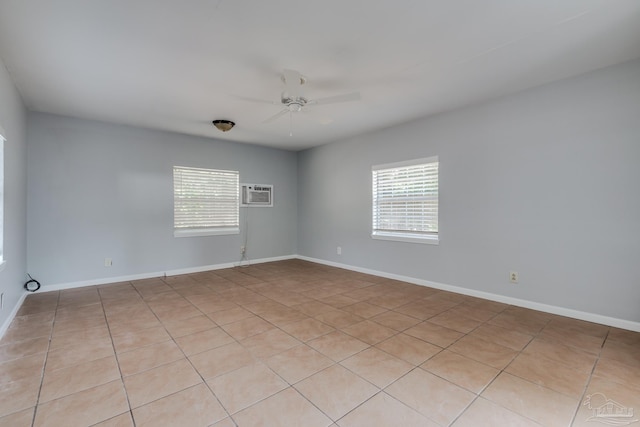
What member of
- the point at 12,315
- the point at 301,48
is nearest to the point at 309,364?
the point at 301,48

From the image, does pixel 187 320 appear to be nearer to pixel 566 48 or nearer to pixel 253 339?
pixel 253 339

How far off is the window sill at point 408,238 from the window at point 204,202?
2.78 metres

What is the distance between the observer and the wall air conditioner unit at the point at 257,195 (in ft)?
19.0

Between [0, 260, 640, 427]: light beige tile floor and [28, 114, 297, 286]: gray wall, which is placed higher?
[28, 114, 297, 286]: gray wall

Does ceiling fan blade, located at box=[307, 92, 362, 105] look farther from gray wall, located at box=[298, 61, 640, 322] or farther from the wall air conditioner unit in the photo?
the wall air conditioner unit

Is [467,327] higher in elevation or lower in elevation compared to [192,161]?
lower

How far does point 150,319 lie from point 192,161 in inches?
118

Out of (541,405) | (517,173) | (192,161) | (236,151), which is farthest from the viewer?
(236,151)

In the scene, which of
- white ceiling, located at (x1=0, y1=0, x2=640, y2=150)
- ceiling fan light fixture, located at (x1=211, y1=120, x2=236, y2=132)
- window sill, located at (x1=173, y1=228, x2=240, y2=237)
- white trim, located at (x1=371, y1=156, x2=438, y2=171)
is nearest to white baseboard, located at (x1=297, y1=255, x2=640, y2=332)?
white trim, located at (x1=371, y1=156, x2=438, y2=171)

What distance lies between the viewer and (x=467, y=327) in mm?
2754

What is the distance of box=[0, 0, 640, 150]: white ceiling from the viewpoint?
195cm

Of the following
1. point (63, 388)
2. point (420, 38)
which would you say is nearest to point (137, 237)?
point (63, 388)

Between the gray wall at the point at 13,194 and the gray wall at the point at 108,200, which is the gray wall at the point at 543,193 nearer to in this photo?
the gray wall at the point at 108,200

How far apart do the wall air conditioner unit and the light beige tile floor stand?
262 cm
